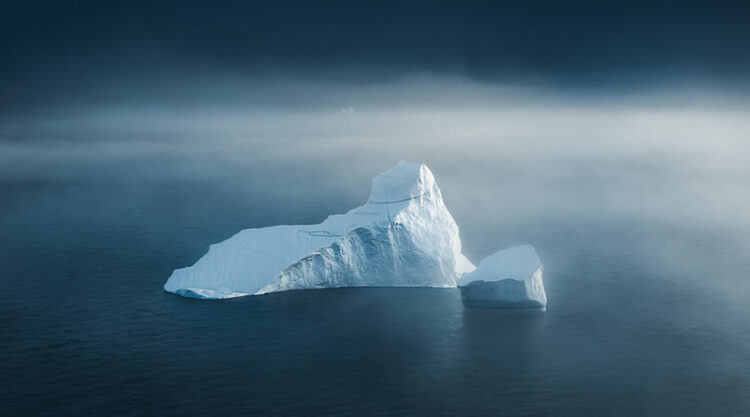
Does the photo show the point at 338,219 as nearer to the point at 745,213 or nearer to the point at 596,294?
the point at 596,294

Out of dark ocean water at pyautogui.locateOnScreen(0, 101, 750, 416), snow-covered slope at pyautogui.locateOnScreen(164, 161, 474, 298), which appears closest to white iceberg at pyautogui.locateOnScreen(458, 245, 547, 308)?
dark ocean water at pyautogui.locateOnScreen(0, 101, 750, 416)

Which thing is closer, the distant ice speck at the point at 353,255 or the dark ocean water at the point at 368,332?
the dark ocean water at the point at 368,332

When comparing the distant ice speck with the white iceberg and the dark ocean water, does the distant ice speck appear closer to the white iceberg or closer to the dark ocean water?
the white iceberg

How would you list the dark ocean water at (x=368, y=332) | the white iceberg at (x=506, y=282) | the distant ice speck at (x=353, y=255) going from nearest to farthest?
the dark ocean water at (x=368, y=332) < the white iceberg at (x=506, y=282) < the distant ice speck at (x=353, y=255)

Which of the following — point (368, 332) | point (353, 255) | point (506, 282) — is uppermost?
point (353, 255)

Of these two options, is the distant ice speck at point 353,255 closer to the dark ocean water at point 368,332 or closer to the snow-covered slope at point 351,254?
the snow-covered slope at point 351,254

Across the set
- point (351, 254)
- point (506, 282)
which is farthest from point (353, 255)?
point (506, 282)

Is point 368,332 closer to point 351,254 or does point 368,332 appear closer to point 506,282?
point 351,254

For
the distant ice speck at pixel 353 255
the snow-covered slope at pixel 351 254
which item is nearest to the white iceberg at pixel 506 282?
the distant ice speck at pixel 353 255
